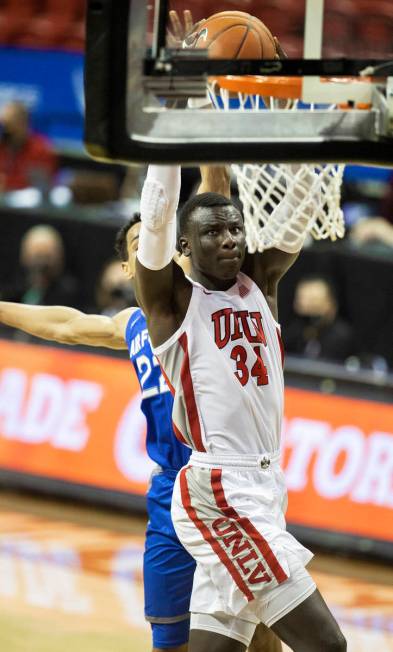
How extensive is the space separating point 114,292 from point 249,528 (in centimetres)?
535

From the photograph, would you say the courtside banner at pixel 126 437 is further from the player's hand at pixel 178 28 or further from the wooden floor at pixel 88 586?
the player's hand at pixel 178 28

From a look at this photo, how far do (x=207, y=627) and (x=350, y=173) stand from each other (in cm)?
818

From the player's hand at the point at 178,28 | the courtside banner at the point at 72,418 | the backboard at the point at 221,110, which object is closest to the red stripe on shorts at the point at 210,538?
the backboard at the point at 221,110

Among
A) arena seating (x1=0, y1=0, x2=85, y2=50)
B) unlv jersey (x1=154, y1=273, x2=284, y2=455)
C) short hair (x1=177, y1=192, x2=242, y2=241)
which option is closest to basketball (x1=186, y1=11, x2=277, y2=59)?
short hair (x1=177, y1=192, x2=242, y2=241)

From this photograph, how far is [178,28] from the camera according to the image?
4551 mm

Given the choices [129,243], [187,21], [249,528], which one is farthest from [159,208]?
[129,243]

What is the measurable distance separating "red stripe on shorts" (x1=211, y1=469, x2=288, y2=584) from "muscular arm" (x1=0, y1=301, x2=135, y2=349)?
4.08 feet

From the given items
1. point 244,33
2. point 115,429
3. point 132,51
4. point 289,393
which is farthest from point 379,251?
point 132,51

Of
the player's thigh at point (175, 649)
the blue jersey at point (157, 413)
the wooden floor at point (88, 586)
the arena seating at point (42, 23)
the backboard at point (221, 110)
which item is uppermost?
the arena seating at point (42, 23)

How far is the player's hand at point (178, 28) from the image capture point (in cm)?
423

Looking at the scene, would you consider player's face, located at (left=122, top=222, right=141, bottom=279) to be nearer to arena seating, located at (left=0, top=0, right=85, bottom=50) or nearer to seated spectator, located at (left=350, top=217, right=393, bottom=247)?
seated spectator, located at (left=350, top=217, right=393, bottom=247)

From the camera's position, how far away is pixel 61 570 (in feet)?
26.3

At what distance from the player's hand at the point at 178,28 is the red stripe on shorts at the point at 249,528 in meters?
1.49

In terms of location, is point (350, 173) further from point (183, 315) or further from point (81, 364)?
point (183, 315)
